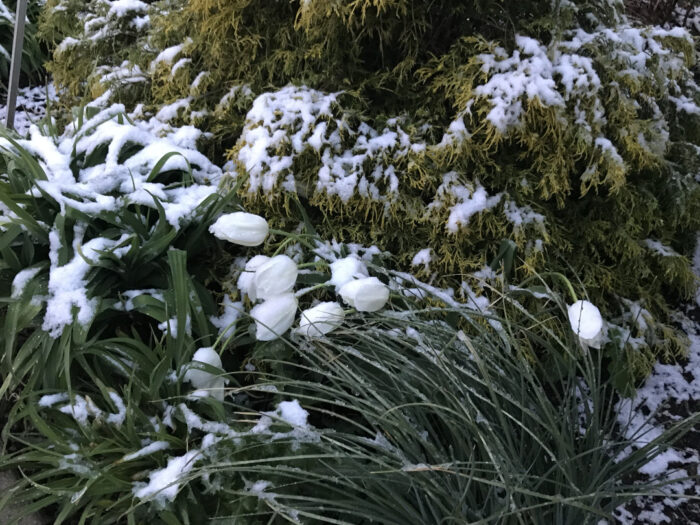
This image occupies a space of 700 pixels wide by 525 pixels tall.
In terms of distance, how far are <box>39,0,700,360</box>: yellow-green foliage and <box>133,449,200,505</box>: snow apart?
0.75 m

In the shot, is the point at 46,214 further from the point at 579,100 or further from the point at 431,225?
the point at 579,100

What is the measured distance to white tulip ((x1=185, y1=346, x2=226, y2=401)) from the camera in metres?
1.25

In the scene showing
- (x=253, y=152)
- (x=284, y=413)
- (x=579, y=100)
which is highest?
(x=579, y=100)

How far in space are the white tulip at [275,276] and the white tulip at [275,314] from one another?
0.06 ft

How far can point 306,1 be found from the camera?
1.61 meters

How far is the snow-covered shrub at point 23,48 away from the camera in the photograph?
122 inches

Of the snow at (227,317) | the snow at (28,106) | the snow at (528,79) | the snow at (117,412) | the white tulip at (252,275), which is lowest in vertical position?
the snow at (28,106)

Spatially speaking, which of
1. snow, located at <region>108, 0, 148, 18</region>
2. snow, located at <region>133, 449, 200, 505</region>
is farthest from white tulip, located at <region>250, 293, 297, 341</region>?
snow, located at <region>108, 0, 148, 18</region>

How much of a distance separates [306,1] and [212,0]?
38cm

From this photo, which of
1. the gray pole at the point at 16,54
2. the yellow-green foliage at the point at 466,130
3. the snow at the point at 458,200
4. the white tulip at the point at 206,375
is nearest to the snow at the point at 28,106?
the gray pole at the point at 16,54

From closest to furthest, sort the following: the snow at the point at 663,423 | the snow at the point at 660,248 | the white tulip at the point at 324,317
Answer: the white tulip at the point at 324,317 < the snow at the point at 663,423 < the snow at the point at 660,248

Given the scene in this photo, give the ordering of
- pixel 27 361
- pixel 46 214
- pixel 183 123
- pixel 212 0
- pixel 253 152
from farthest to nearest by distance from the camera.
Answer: pixel 183 123 → pixel 212 0 → pixel 253 152 → pixel 46 214 → pixel 27 361

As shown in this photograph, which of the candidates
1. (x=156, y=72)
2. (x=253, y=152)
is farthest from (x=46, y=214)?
(x=156, y=72)

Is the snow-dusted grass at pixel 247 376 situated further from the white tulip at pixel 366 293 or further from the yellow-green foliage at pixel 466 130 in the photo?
the yellow-green foliage at pixel 466 130
